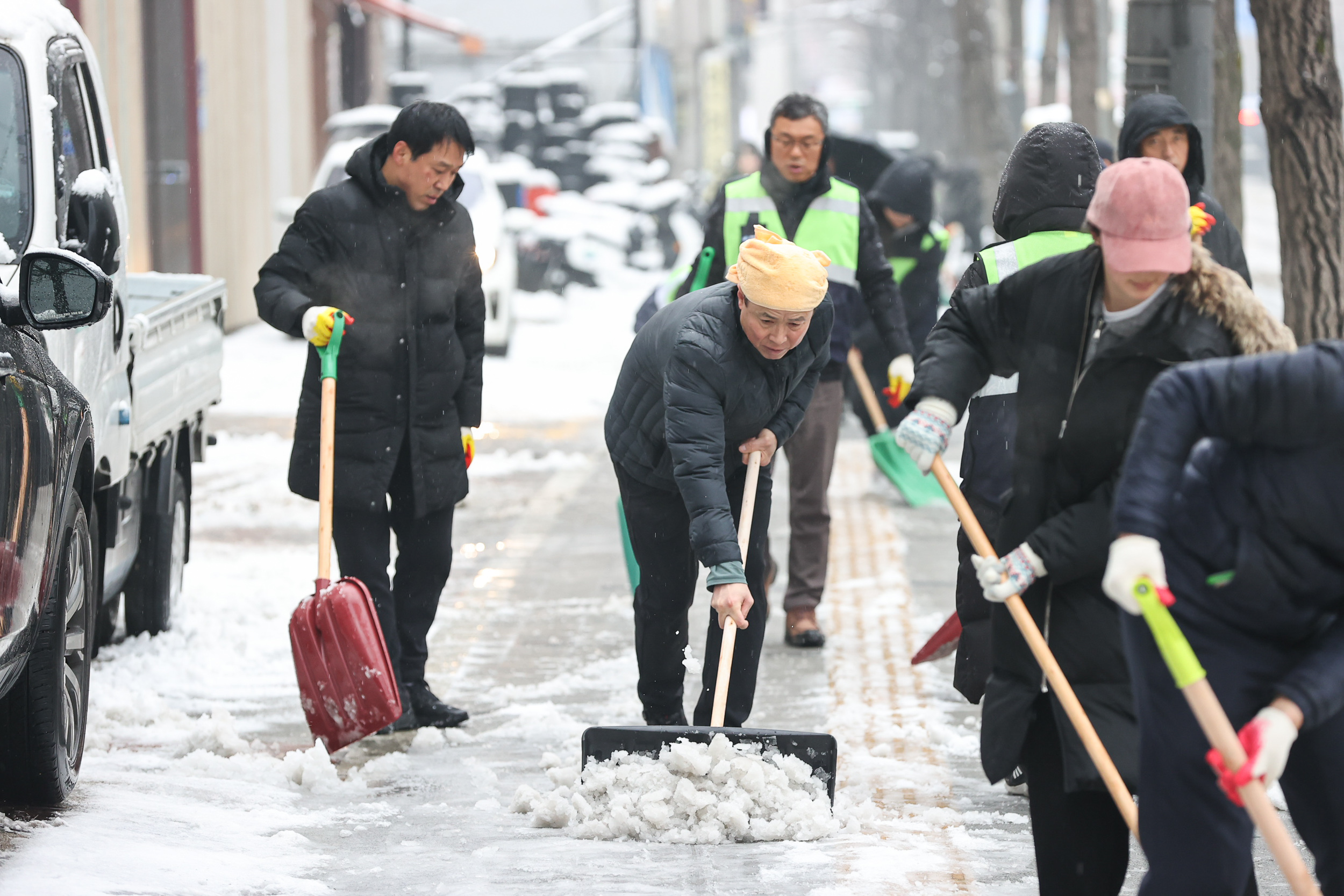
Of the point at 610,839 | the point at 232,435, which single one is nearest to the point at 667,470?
the point at 610,839

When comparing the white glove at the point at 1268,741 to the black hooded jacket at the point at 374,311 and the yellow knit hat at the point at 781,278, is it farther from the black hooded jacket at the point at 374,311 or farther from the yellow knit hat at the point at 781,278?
the black hooded jacket at the point at 374,311

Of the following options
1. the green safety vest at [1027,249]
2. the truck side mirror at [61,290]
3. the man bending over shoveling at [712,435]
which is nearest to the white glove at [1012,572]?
the man bending over shoveling at [712,435]

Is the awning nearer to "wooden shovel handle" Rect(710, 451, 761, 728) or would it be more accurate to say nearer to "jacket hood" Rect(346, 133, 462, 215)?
"jacket hood" Rect(346, 133, 462, 215)

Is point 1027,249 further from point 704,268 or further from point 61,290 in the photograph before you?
point 61,290

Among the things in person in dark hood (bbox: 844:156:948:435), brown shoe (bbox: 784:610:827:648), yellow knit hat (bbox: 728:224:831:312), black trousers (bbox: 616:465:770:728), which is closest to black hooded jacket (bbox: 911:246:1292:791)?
yellow knit hat (bbox: 728:224:831:312)

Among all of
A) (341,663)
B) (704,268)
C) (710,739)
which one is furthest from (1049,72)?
(710,739)

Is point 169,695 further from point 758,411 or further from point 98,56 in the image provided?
point 98,56

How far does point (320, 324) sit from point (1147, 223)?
111 inches

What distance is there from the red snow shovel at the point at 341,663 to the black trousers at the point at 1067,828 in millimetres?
2235

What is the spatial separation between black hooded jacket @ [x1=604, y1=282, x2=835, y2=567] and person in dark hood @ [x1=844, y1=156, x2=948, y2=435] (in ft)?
14.4

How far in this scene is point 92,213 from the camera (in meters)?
4.89

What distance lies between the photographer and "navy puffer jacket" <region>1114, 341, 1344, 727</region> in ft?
9.25

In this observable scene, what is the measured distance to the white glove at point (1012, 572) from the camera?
341 cm

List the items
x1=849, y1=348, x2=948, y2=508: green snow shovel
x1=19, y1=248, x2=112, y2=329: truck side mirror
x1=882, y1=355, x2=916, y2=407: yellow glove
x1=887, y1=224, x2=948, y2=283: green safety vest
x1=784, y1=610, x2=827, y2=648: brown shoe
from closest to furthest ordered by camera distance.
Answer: x1=19, y1=248, x2=112, y2=329: truck side mirror
x1=882, y1=355, x2=916, y2=407: yellow glove
x1=784, y1=610, x2=827, y2=648: brown shoe
x1=849, y1=348, x2=948, y2=508: green snow shovel
x1=887, y1=224, x2=948, y2=283: green safety vest
